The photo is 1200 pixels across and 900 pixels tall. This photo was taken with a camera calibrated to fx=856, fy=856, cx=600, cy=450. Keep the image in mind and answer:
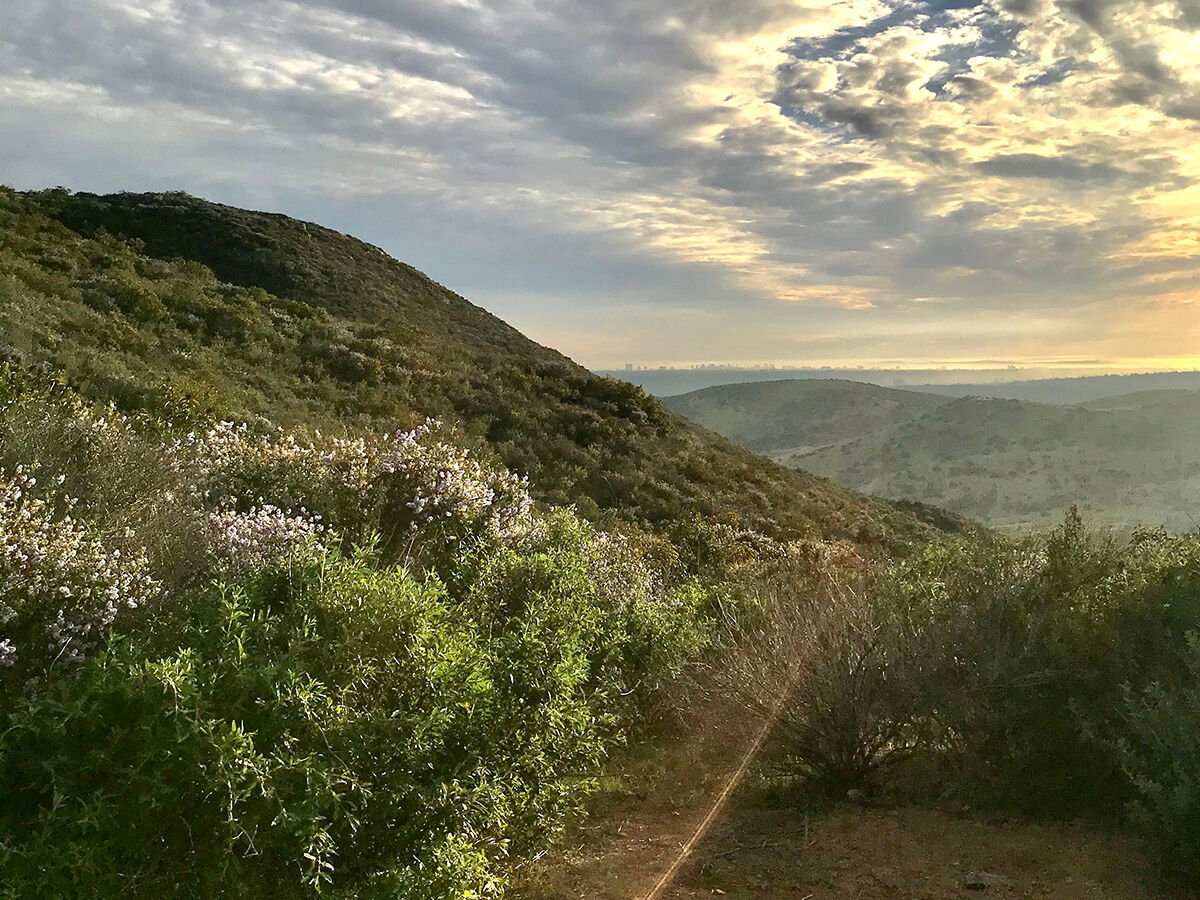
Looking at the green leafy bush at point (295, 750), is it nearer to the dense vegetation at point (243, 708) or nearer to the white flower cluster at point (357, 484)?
the dense vegetation at point (243, 708)

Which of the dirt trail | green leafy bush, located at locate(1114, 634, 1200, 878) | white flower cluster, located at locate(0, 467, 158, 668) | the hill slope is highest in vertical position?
the hill slope

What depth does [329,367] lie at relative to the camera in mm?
22438

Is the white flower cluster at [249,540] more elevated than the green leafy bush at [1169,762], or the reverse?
the white flower cluster at [249,540]

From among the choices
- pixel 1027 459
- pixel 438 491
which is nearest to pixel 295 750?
pixel 438 491

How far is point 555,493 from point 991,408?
122 meters

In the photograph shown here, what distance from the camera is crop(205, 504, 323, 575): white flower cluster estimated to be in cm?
479

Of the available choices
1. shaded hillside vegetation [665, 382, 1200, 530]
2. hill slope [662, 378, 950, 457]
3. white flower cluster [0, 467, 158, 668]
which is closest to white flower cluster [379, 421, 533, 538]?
white flower cluster [0, 467, 158, 668]

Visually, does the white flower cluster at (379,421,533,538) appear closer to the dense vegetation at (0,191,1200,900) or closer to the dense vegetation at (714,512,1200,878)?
the dense vegetation at (0,191,1200,900)

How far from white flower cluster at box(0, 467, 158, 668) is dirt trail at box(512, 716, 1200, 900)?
2782 millimetres

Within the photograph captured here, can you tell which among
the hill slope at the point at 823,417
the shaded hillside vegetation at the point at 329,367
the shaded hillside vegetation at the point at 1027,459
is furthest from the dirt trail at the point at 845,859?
the hill slope at the point at 823,417

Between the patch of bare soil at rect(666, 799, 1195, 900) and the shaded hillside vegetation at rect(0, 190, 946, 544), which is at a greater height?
the shaded hillside vegetation at rect(0, 190, 946, 544)

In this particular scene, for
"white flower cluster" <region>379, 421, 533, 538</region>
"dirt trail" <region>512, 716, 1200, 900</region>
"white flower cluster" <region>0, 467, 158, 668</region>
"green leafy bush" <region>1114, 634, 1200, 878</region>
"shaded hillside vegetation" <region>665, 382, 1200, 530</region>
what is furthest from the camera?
"shaded hillside vegetation" <region>665, 382, 1200, 530</region>

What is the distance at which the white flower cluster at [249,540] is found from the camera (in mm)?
4793

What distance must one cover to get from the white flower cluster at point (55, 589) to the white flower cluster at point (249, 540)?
0.54 meters
